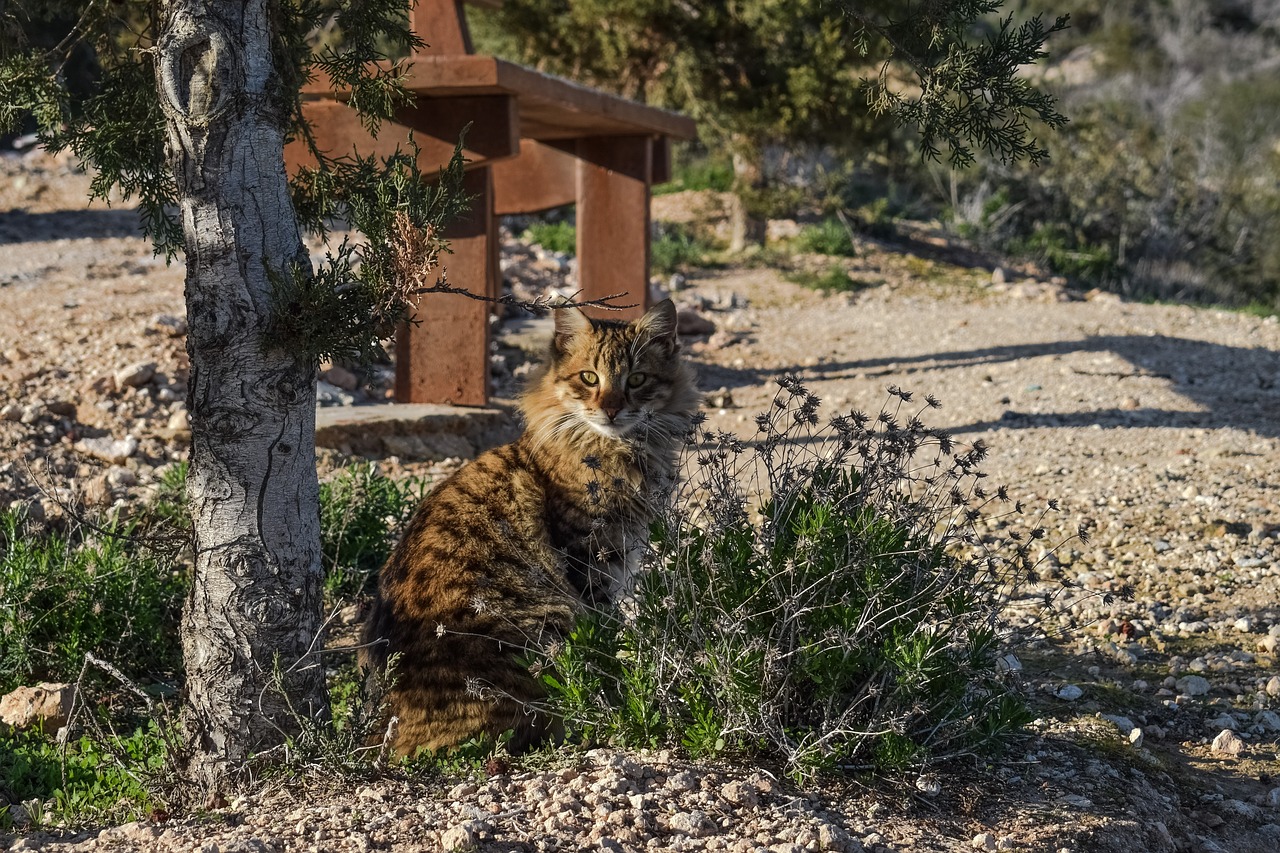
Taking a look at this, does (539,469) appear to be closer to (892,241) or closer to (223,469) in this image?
(223,469)

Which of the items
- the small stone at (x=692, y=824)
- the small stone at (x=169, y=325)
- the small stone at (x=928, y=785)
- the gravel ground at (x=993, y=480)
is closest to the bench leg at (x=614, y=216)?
the gravel ground at (x=993, y=480)

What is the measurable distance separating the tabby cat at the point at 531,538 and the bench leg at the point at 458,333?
2.14 metres

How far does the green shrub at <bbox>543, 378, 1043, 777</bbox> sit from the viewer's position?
2881mm

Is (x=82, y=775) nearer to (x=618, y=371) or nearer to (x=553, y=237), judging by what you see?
(x=618, y=371)

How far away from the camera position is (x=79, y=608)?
4051mm

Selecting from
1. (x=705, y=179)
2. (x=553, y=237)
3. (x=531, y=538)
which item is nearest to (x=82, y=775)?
(x=531, y=538)

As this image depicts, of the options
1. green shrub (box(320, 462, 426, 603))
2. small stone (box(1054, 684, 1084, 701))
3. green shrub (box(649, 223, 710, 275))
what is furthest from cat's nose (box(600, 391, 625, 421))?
green shrub (box(649, 223, 710, 275))

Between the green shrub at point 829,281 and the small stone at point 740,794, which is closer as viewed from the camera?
the small stone at point 740,794

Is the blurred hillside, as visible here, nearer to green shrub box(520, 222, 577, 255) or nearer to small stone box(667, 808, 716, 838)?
green shrub box(520, 222, 577, 255)

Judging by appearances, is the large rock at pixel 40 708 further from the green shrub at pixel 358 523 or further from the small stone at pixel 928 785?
the small stone at pixel 928 785

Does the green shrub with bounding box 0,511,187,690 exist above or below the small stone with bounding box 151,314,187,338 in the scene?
below

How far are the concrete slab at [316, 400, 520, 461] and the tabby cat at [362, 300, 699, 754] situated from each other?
1986mm

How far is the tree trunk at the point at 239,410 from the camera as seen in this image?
294 centimetres

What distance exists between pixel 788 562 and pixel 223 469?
1.46 meters
